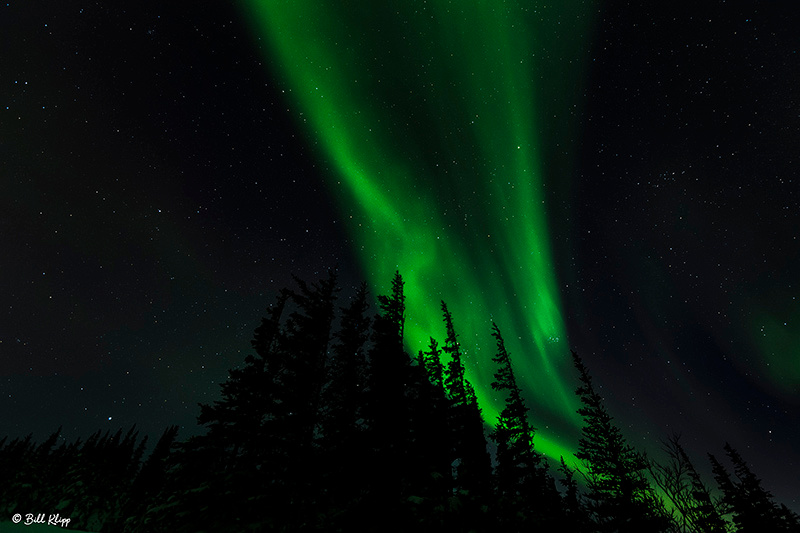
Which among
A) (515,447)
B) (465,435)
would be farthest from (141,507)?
(515,447)

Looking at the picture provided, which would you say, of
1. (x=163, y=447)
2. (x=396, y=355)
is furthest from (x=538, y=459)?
(x=163, y=447)

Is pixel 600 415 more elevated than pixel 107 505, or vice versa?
pixel 600 415

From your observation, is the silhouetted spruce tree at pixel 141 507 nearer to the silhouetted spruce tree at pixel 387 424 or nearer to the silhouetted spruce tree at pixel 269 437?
the silhouetted spruce tree at pixel 269 437

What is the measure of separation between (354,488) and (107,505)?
9392mm

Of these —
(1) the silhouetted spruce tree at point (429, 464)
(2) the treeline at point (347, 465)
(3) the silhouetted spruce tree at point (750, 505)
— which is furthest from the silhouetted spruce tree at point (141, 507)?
(3) the silhouetted spruce tree at point (750, 505)

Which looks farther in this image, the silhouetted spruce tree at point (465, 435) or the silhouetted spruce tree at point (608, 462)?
the silhouetted spruce tree at point (608, 462)

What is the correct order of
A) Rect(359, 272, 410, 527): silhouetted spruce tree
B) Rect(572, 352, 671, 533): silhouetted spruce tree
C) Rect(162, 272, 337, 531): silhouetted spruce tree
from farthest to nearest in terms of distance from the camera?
1. Rect(572, 352, 671, 533): silhouetted spruce tree
2. Rect(359, 272, 410, 527): silhouetted spruce tree
3. Rect(162, 272, 337, 531): silhouetted spruce tree

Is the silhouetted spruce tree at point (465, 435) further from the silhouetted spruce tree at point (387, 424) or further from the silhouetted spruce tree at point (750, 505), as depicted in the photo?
the silhouetted spruce tree at point (750, 505)

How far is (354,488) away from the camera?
24.9ft

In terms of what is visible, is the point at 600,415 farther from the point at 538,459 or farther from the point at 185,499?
the point at 185,499

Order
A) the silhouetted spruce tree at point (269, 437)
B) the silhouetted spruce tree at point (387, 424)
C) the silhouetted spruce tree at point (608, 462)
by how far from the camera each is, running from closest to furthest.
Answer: the silhouetted spruce tree at point (269, 437) → the silhouetted spruce tree at point (387, 424) → the silhouetted spruce tree at point (608, 462)

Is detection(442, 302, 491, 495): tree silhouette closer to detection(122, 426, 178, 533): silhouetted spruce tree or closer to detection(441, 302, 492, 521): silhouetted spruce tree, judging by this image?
detection(441, 302, 492, 521): silhouetted spruce tree

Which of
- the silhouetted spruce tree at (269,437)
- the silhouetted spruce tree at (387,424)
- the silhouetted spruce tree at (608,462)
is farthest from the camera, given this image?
the silhouetted spruce tree at (608,462)

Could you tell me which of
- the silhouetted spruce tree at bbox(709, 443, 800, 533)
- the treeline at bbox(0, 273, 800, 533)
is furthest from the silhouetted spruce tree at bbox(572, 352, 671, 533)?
the silhouetted spruce tree at bbox(709, 443, 800, 533)
